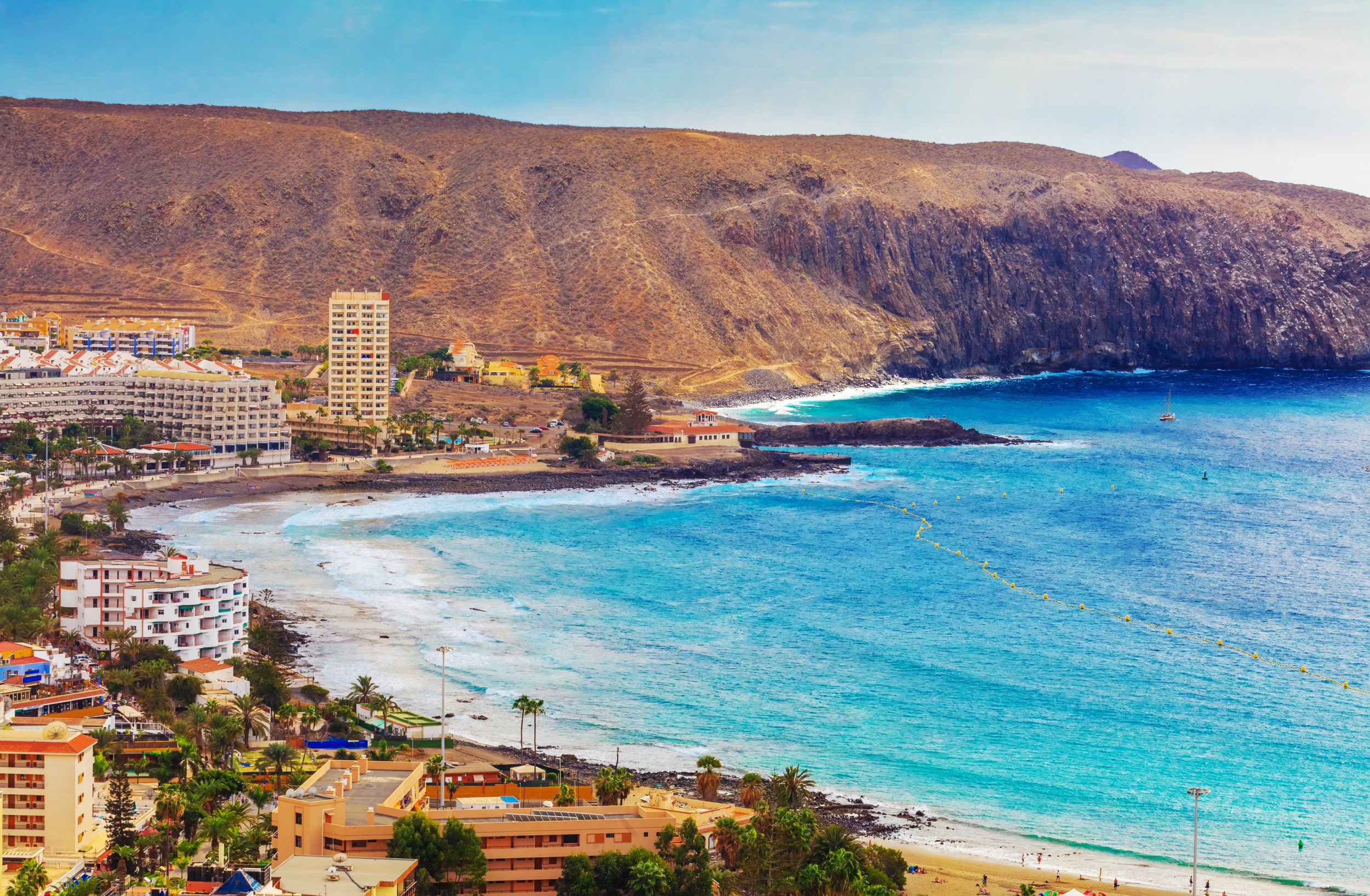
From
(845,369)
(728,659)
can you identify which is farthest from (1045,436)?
(728,659)

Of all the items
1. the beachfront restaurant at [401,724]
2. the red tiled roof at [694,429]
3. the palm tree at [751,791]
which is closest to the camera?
the palm tree at [751,791]

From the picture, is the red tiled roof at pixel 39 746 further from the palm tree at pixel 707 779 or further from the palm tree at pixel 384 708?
the palm tree at pixel 707 779

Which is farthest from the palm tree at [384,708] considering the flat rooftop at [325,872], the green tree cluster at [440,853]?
the flat rooftop at [325,872]

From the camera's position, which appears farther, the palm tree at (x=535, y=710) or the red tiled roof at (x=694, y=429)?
the red tiled roof at (x=694, y=429)

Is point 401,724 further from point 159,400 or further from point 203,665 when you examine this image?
point 159,400

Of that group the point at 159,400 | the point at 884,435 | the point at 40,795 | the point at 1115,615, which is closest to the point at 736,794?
the point at 40,795

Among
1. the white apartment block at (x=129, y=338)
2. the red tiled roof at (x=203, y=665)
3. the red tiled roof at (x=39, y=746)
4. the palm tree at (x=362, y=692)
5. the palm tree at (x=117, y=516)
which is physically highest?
the white apartment block at (x=129, y=338)

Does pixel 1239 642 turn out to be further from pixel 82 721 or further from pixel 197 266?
pixel 197 266

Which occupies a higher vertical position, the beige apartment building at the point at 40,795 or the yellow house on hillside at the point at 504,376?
the yellow house on hillside at the point at 504,376
